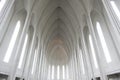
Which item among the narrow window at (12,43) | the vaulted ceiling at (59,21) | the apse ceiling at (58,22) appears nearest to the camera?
the narrow window at (12,43)

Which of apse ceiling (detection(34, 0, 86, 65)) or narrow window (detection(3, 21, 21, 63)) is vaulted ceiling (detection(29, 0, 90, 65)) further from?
narrow window (detection(3, 21, 21, 63))

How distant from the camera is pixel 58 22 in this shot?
22.1 metres

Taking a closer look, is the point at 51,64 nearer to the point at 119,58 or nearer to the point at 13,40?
the point at 13,40

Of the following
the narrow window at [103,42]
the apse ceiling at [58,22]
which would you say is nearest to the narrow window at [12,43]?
the apse ceiling at [58,22]

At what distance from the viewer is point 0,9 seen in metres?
7.08

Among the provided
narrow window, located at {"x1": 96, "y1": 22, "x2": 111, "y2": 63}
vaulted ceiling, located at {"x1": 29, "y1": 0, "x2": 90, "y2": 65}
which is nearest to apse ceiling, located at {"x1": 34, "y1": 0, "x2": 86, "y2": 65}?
vaulted ceiling, located at {"x1": 29, "y1": 0, "x2": 90, "y2": 65}

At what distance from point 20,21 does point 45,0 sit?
599 cm

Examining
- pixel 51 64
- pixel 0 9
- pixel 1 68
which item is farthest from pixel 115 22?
pixel 51 64

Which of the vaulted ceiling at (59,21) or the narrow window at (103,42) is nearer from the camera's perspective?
the narrow window at (103,42)

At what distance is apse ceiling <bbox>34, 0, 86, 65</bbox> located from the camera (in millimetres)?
15078

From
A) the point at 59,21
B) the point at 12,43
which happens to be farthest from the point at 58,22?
the point at 12,43

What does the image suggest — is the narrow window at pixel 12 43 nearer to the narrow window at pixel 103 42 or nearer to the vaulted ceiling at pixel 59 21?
the vaulted ceiling at pixel 59 21

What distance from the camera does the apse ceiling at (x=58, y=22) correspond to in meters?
15.1

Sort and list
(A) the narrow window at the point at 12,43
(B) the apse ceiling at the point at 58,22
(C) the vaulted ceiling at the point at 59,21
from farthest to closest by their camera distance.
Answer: (B) the apse ceiling at the point at 58,22 < (C) the vaulted ceiling at the point at 59,21 < (A) the narrow window at the point at 12,43
